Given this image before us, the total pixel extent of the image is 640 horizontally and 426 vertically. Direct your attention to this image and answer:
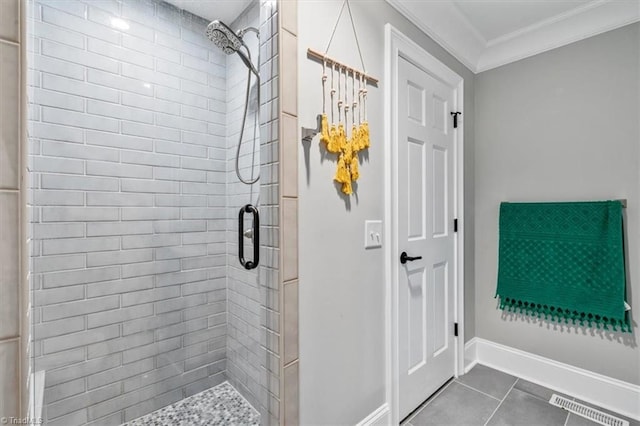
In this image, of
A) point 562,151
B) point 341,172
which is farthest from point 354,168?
point 562,151

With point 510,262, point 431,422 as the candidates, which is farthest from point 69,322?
point 510,262

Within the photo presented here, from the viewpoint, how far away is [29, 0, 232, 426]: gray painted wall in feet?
4.49

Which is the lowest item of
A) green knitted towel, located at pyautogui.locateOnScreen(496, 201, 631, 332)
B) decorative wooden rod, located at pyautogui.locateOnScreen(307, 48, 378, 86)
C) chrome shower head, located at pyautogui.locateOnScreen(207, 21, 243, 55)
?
green knitted towel, located at pyautogui.locateOnScreen(496, 201, 631, 332)

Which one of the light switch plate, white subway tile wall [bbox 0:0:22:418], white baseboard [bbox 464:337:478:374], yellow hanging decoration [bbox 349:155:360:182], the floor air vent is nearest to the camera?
white subway tile wall [bbox 0:0:22:418]

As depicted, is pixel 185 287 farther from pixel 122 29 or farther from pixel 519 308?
pixel 519 308

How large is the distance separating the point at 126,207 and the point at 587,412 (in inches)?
115

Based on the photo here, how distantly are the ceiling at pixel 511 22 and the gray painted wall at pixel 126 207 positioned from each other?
51.7 inches

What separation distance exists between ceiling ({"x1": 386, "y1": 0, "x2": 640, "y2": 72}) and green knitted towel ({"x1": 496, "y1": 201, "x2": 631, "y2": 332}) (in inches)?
44.7

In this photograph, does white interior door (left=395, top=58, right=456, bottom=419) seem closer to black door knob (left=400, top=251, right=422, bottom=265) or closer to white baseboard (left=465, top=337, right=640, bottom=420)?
black door knob (left=400, top=251, right=422, bottom=265)

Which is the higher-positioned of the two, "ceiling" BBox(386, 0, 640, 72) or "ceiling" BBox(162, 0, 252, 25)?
"ceiling" BBox(386, 0, 640, 72)

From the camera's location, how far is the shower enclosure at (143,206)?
136 centimetres

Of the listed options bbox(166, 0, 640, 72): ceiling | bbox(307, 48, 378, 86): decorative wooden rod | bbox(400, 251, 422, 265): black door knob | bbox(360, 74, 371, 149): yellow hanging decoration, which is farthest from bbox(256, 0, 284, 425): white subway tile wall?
bbox(400, 251, 422, 265): black door knob

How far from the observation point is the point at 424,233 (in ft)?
6.10

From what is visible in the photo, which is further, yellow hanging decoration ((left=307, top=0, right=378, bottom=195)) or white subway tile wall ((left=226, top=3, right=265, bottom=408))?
white subway tile wall ((left=226, top=3, right=265, bottom=408))
